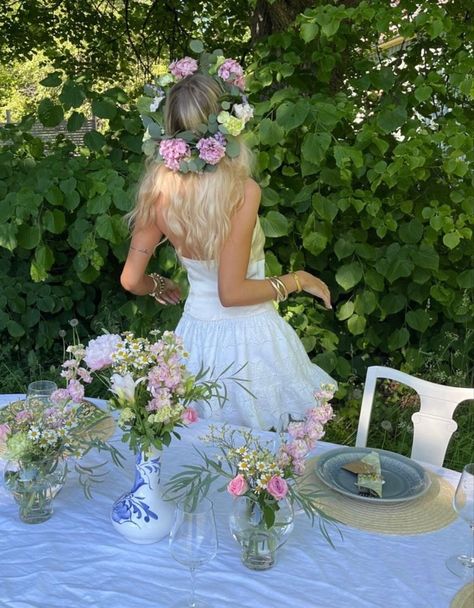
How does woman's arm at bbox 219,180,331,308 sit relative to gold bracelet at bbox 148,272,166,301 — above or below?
above

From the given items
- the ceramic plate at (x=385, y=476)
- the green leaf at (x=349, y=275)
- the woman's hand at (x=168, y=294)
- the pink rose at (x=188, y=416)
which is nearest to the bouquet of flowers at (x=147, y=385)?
the pink rose at (x=188, y=416)

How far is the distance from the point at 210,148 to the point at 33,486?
3.17 feet

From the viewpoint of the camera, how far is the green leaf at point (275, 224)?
2.67 metres

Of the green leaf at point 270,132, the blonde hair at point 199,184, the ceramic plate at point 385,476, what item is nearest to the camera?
the ceramic plate at point 385,476

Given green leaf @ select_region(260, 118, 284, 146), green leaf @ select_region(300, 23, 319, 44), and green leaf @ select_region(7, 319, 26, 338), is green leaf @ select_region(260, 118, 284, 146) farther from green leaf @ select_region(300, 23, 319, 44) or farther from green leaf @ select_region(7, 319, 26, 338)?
green leaf @ select_region(7, 319, 26, 338)

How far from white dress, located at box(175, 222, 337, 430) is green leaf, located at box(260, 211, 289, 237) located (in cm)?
62

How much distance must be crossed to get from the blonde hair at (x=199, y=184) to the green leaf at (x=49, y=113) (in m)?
1.26

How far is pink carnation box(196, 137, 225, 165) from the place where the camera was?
5.61ft

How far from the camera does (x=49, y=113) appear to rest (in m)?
2.87

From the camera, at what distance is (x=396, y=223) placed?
8.73 ft

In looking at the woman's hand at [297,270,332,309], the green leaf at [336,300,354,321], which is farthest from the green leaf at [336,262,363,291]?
the woman's hand at [297,270,332,309]

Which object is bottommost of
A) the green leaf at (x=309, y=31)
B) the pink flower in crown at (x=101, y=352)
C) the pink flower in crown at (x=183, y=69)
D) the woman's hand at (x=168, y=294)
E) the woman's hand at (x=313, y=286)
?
the pink flower in crown at (x=101, y=352)

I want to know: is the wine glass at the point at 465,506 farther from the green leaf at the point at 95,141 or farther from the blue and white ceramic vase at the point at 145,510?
the green leaf at the point at 95,141

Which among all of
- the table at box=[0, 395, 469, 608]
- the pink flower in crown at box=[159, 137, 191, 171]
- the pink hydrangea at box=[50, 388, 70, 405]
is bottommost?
the table at box=[0, 395, 469, 608]
